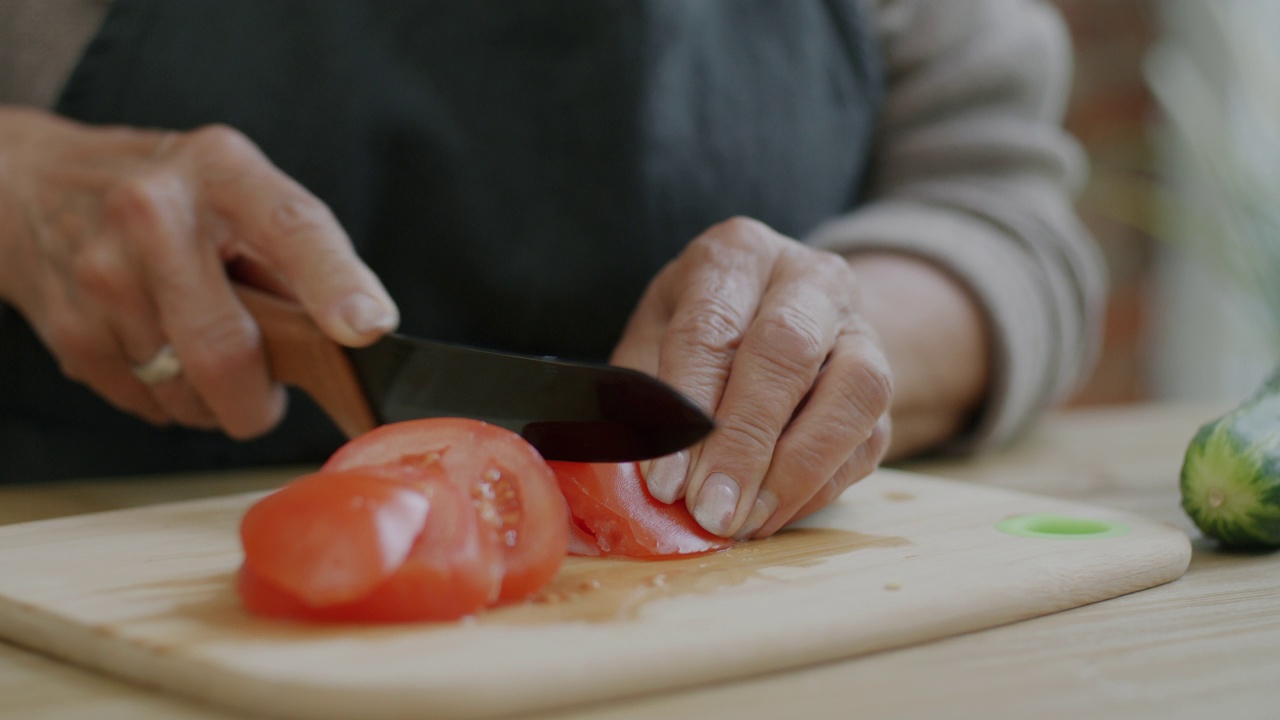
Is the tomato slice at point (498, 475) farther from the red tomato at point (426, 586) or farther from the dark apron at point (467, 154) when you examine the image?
the dark apron at point (467, 154)

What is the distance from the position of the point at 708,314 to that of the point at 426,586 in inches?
17.3

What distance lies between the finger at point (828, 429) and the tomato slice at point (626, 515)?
0.18 feet

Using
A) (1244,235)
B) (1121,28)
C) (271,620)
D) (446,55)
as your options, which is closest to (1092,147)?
(1121,28)

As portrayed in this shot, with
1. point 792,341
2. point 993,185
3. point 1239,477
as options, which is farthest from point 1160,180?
point 792,341

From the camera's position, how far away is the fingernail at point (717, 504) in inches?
38.9

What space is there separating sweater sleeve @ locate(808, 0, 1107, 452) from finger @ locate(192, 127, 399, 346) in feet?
2.74

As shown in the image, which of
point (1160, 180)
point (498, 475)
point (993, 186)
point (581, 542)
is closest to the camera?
point (498, 475)

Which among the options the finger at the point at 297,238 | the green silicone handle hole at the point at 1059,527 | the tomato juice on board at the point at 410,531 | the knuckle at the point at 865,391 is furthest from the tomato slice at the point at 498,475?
the green silicone handle hole at the point at 1059,527

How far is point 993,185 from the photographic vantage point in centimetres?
188

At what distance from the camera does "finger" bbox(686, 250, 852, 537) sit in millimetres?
998

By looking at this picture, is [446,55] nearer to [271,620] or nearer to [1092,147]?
[271,620]

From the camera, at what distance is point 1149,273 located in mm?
3500

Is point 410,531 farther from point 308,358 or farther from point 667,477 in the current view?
point 308,358

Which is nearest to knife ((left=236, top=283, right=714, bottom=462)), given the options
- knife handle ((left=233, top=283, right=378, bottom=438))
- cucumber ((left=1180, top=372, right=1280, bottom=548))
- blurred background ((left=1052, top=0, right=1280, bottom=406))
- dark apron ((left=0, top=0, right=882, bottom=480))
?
knife handle ((left=233, top=283, right=378, bottom=438))
